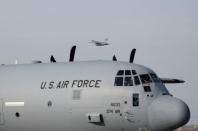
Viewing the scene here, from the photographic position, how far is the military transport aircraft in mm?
22391

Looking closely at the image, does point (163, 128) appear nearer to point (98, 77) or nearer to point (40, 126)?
point (98, 77)

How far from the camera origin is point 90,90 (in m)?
23.4

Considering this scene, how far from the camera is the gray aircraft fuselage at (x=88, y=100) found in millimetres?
22391

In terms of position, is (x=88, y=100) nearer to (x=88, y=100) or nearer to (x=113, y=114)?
(x=88, y=100)

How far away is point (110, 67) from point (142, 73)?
4.95 feet

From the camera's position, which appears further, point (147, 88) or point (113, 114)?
point (147, 88)

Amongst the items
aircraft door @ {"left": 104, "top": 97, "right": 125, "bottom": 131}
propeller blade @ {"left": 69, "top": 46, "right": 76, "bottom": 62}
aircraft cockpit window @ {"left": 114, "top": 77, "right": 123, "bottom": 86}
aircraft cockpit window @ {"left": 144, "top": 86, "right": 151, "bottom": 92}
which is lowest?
aircraft door @ {"left": 104, "top": 97, "right": 125, "bottom": 131}

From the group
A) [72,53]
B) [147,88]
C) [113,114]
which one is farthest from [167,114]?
[72,53]

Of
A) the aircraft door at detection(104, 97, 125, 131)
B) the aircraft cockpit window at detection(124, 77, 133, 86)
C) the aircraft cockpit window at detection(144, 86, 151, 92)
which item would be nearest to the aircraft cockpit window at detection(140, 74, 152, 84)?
the aircraft cockpit window at detection(144, 86, 151, 92)

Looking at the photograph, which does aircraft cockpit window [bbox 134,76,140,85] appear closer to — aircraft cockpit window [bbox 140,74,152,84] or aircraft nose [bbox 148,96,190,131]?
aircraft cockpit window [bbox 140,74,152,84]

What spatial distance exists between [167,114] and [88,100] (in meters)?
3.64

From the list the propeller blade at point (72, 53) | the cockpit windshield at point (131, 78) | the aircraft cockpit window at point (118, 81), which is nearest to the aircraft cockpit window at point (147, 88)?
the cockpit windshield at point (131, 78)

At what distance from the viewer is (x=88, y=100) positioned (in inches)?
915

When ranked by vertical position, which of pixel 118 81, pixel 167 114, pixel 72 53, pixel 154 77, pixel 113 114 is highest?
pixel 72 53
